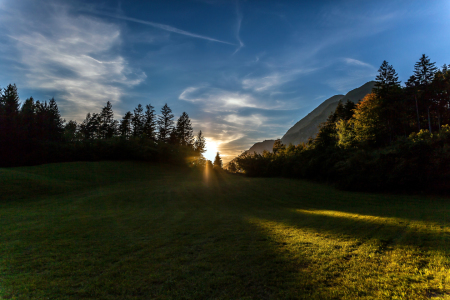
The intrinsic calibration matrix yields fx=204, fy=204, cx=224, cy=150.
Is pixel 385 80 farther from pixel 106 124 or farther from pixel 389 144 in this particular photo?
pixel 106 124

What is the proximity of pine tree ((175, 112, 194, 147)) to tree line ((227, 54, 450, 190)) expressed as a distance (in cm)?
2903

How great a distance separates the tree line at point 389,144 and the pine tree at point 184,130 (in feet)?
95.3

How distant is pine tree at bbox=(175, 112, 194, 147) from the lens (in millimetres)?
60812

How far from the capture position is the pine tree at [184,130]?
60.8 metres

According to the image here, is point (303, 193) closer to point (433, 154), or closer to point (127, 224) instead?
point (433, 154)

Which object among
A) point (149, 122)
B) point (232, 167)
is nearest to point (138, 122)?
point (149, 122)

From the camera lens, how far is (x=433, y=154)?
18594mm

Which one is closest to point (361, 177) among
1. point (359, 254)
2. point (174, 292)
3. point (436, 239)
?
point (436, 239)

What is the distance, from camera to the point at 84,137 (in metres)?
49.2

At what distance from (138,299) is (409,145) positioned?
25701 millimetres

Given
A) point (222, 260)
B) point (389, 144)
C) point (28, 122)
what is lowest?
point (222, 260)

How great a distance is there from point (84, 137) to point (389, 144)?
200ft

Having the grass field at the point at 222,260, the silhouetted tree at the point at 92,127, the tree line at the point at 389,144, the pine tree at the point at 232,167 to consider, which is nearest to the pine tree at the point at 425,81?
the tree line at the point at 389,144

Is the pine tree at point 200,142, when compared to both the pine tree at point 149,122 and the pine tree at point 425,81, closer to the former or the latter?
the pine tree at point 149,122
